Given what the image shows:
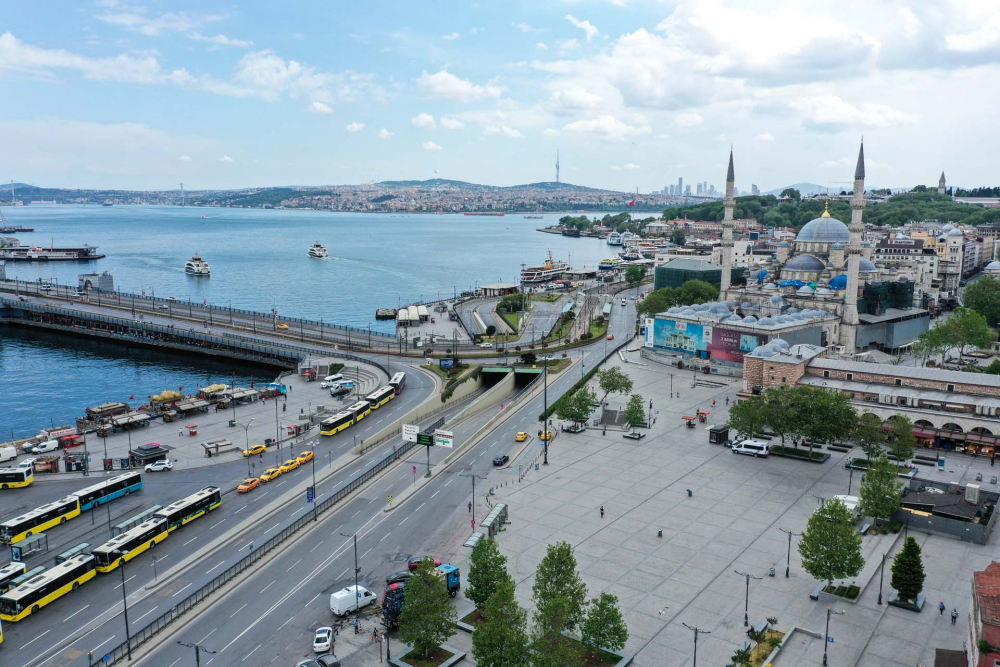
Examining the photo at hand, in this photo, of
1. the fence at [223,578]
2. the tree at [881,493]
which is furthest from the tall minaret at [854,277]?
the fence at [223,578]

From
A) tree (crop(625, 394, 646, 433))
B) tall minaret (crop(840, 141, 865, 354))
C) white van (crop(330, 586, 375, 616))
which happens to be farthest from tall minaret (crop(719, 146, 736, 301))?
white van (crop(330, 586, 375, 616))

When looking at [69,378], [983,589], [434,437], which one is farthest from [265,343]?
[983,589]

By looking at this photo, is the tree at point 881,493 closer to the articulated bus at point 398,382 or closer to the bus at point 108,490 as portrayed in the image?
the articulated bus at point 398,382

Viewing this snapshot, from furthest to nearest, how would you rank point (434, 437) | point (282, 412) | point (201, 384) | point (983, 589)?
point (201, 384)
point (282, 412)
point (434, 437)
point (983, 589)

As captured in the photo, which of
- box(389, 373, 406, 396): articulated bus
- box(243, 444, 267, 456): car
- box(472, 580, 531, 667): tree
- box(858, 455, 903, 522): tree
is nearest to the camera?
box(472, 580, 531, 667): tree

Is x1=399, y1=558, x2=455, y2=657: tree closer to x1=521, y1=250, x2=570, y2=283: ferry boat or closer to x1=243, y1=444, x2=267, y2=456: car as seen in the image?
x1=243, y1=444, x2=267, y2=456: car

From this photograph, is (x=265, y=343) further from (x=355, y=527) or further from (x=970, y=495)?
(x=970, y=495)
